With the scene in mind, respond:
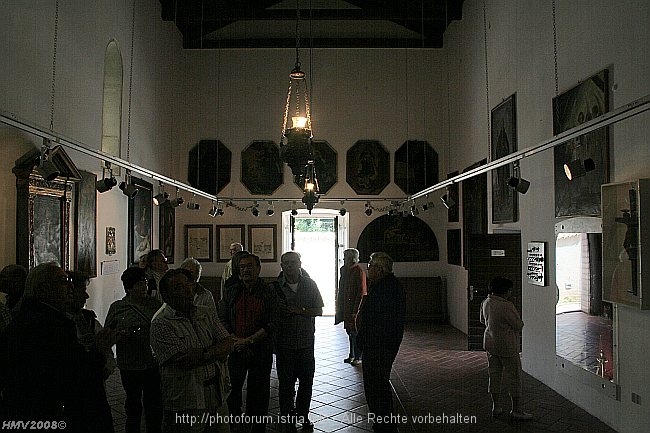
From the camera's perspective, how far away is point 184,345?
11.8ft

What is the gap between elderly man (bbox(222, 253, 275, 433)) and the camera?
4.92 metres

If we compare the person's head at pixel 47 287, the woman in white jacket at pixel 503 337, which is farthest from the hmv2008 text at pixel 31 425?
the woman in white jacket at pixel 503 337

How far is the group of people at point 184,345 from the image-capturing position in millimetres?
3164

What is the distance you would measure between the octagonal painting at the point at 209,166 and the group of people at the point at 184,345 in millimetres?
9028

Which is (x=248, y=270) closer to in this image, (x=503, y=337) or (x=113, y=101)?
(x=503, y=337)

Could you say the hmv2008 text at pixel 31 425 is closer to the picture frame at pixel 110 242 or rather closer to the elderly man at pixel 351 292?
the elderly man at pixel 351 292

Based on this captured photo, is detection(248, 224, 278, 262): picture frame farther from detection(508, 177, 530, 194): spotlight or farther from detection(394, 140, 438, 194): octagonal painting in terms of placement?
detection(508, 177, 530, 194): spotlight

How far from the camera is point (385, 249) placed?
15078mm

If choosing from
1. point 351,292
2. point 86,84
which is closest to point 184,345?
point 351,292

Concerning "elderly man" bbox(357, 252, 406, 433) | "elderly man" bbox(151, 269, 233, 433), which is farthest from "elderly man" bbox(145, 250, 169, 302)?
"elderly man" bbox(151, 269, 233, 433)

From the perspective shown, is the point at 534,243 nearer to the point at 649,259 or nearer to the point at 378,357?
the point at 649,259

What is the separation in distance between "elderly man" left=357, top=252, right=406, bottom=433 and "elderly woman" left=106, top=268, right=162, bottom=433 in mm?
1756

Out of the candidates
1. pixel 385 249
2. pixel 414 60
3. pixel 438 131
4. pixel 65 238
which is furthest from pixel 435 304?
pixel 65 238

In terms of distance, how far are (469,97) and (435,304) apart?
5016mm
